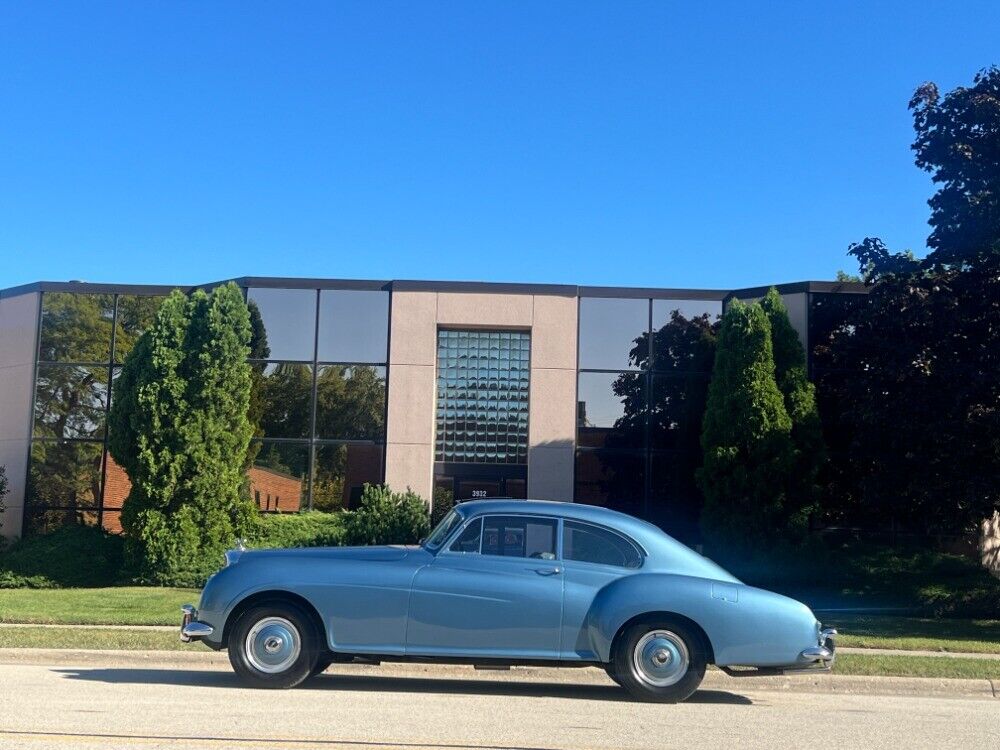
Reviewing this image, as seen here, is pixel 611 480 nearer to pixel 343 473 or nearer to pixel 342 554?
pixel 343 473

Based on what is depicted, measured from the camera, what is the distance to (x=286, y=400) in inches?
887

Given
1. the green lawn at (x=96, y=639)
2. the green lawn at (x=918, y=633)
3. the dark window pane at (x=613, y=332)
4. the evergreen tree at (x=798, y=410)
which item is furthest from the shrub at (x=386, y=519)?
the green lawn at (x=918, y=633)

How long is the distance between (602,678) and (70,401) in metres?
16.8

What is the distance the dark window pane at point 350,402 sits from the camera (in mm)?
22344

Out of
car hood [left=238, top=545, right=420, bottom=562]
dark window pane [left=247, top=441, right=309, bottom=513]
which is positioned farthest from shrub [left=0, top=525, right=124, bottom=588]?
car hood [left=238, top=545, right=420, bottom=562]

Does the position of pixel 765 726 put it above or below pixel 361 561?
below

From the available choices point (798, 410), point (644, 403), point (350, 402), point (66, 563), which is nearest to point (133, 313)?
point (350, 402)

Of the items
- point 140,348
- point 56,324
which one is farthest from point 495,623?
point 56,324

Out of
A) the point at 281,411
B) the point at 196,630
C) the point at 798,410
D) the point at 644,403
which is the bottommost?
the point at 196,630

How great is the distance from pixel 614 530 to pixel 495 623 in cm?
126

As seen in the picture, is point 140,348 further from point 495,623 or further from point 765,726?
point 765,726

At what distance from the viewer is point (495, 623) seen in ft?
28.2

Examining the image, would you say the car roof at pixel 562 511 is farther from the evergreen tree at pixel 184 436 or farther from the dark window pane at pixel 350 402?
the dark window pane at pixel 350 402

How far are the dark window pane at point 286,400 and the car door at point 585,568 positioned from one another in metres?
14.2
